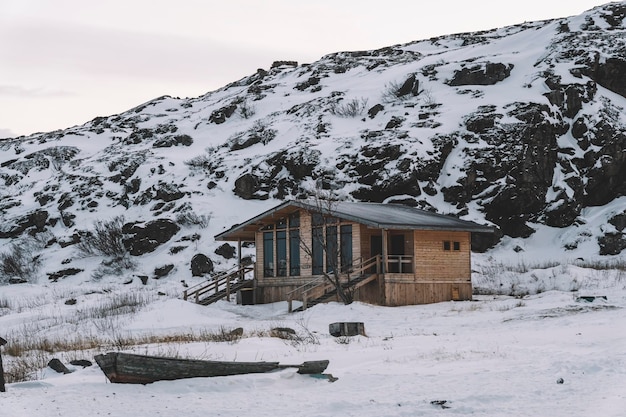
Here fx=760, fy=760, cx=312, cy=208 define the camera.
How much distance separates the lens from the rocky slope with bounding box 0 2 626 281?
179 feet

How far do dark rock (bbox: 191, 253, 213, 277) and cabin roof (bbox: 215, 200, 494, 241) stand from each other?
11076 millimetres

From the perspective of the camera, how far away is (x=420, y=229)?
3138 cm

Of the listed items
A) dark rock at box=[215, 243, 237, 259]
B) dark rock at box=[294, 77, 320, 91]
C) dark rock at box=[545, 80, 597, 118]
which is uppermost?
dark rock at box=[294, 77, 320, 91]

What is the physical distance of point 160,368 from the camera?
10.9m

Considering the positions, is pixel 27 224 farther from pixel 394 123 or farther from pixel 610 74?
pixel 610 74

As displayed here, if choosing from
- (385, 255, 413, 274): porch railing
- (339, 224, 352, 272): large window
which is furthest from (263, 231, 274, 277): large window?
(385, 255, 413, 274): porch railing

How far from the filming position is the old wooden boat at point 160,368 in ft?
35.4

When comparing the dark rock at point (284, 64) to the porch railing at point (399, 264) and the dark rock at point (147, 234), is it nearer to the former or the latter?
the dark rock at point (147, 234)

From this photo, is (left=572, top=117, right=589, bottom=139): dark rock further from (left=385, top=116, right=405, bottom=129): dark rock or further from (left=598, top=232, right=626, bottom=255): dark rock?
(left=385, top=116, right=405, bottom=129): dark rock

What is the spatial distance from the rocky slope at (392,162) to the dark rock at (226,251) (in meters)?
0.13

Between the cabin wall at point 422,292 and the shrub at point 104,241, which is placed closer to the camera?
the cabin wall at point 422,292

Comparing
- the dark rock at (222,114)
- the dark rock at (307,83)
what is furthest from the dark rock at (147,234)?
the dark rock at (307,83)

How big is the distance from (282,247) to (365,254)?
184 inches

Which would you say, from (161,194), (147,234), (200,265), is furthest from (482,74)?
(200,265)
